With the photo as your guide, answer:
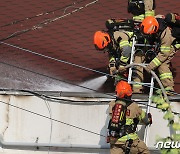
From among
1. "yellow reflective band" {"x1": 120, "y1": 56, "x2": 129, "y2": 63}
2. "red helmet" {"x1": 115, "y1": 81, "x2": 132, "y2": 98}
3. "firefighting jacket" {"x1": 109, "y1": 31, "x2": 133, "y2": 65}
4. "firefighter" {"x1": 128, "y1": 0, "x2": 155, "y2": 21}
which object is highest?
"firefighter" {"x1": 128, "y1": 0, "x2": 155, "y2": 21}

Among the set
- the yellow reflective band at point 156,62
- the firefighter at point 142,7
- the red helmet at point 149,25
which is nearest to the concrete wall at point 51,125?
the yellow reflective band at point 156,62

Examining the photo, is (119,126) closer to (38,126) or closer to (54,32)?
(38,126)

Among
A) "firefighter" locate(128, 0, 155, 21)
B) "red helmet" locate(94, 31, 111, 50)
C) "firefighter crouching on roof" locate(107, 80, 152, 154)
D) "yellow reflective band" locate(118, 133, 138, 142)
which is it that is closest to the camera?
"firefighter crouching on roof" locate(107, 80, 152, 154)

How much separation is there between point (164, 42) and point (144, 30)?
38cm

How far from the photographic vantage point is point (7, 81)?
29.0ft

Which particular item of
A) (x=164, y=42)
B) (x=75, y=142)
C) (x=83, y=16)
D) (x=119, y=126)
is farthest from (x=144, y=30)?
(x=83, y=16)

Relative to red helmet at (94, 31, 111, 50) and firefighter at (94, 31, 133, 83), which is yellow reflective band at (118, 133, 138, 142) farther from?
red helmet at (94, 31, 111, 50)

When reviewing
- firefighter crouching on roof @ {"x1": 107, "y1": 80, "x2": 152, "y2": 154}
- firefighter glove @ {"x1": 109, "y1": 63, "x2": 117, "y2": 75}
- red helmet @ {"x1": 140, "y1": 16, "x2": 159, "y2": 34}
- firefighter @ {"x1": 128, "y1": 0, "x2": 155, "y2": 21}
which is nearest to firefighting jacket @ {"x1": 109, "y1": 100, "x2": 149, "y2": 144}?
firefighter crouching on roof @ {"x1": 107, "y1": 80, "x2": 152, "y2": 154}

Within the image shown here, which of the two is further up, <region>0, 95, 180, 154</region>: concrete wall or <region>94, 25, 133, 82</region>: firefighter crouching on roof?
<region>94, 25, 133, 82</region>: firefighter crouching on roof

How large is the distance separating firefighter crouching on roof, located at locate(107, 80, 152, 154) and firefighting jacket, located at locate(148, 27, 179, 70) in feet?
2.53

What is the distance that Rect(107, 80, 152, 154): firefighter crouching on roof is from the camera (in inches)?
261

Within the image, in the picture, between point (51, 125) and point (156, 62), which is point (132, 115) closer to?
point (156, 62)

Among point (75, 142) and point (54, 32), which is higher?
point (54, 32)

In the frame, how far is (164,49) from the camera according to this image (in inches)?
287
